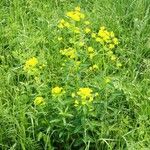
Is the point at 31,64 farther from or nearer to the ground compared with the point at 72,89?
farther from the ground

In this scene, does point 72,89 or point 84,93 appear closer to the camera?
point 84,93

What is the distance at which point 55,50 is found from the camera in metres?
3.20

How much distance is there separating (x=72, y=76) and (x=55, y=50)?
23.6 inches

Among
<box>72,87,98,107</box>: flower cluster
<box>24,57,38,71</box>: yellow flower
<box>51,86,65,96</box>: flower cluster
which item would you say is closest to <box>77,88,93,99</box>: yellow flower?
<box>72,87,98,107</box>: flower cluster

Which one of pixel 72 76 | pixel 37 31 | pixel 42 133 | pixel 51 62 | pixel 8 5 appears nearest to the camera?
pixel 42 133

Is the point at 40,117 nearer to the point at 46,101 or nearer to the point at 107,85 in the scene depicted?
the point at 46,101

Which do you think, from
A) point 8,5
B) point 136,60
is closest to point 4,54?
point 8,5

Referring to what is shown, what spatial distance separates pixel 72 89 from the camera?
2582 millimetres

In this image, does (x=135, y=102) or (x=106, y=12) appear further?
(x=106, y=12)

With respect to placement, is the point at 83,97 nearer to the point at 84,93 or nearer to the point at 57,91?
the point at 84,93

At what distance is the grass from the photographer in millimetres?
2477

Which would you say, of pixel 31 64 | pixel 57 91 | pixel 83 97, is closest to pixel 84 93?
pixel 83 97

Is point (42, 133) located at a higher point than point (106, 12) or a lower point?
lower

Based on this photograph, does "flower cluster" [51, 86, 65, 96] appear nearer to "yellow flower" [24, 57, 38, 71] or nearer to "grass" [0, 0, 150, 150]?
"grass" [0, 0, 150, 150]
